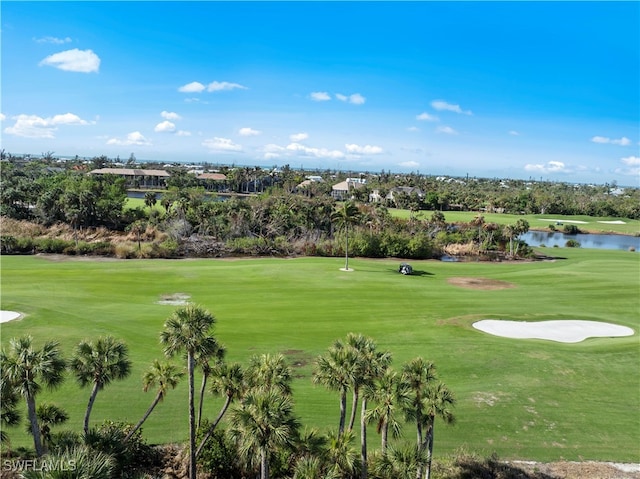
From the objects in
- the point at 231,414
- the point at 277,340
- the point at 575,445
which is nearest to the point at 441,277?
the point at 277,340

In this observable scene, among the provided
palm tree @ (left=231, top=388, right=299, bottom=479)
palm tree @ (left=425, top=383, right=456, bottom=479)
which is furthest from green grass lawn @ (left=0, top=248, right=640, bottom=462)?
palm tree @ (left=231, top=388, right=299, bottom=479)

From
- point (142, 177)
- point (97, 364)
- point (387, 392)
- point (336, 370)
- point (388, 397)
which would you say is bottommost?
→ point (388, 397)

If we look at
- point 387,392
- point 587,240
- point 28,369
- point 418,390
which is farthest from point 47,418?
point 587,240

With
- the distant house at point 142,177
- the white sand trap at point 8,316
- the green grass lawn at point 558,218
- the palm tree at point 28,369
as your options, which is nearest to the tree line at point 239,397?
the palm tree at point 28,369

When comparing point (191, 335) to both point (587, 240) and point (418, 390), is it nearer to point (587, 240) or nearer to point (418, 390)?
point (418, 390)

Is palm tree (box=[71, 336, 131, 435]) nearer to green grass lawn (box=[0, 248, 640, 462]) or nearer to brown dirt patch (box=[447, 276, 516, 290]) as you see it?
green grass lawn (box=[0, 248, 640, 462])

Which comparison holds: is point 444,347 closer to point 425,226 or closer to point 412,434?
point 412,434

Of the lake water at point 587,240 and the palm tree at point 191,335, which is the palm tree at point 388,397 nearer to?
the palm tree at point 191,335
